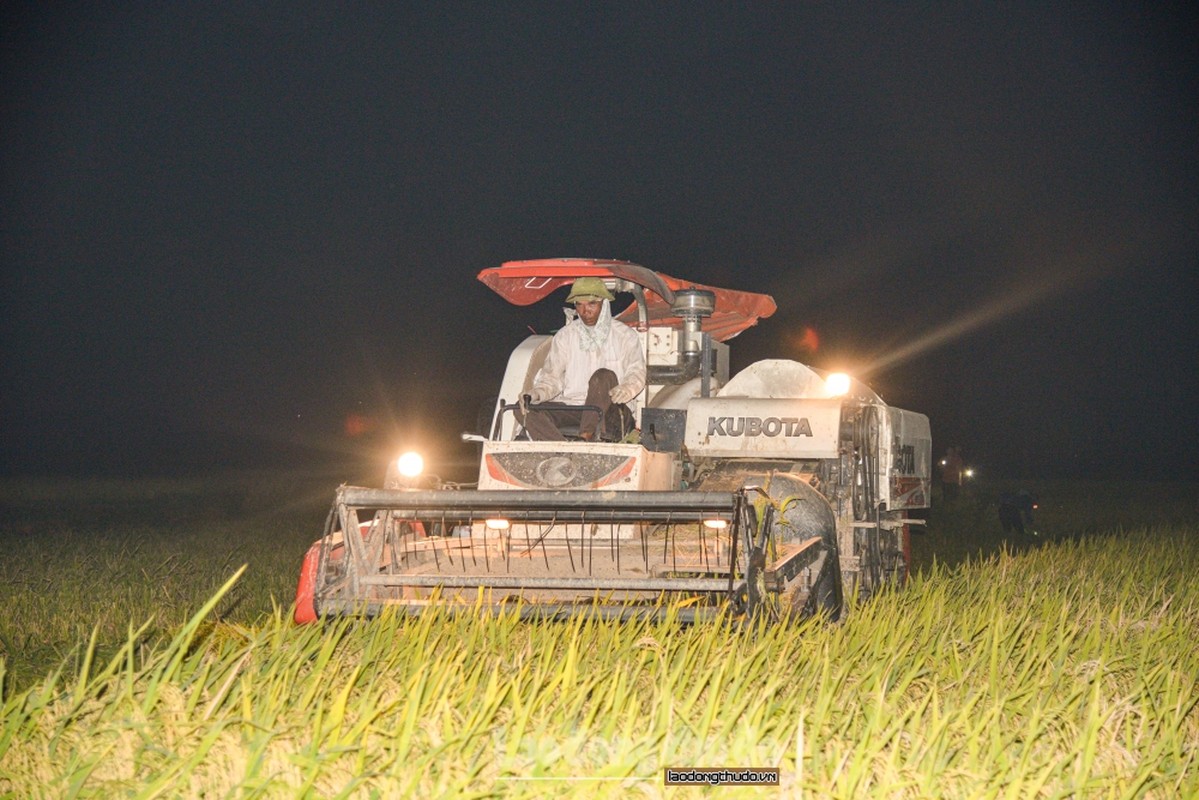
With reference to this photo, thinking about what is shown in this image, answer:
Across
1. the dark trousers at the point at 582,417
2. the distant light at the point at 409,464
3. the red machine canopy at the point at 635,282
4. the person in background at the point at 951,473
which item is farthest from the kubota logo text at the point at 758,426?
the person in background at the point at 951,473

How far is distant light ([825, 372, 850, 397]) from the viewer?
763 centimetres

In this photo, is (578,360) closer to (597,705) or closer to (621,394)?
(621,394)

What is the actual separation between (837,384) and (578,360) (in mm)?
1725

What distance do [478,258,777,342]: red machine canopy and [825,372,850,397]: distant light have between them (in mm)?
1031

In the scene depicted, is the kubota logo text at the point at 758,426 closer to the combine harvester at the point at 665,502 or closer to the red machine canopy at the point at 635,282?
the combine harvester at the point at 665,502

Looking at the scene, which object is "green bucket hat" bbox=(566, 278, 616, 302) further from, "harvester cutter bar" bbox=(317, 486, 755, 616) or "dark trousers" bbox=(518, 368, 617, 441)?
"harvester cutter bar" bbox=(317, 486, 755, 616)

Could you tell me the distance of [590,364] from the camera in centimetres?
778

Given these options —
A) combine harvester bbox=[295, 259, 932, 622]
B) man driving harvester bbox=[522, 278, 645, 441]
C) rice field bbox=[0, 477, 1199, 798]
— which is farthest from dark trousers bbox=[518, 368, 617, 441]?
rice field bbox=[0, 477, 1199, 798]

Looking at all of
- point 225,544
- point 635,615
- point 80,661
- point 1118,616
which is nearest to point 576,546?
point 635,615

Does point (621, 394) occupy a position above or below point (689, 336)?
below

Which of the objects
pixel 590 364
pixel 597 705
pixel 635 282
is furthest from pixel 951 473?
pixel 597 705

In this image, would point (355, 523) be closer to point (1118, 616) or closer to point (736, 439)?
point (736, 439)

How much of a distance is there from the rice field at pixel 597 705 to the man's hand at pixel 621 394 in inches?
78.2

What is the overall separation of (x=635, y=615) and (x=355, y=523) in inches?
58.9
